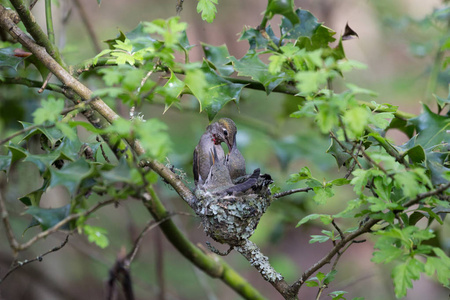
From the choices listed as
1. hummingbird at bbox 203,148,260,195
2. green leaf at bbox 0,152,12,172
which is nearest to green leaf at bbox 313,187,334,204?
hummingbird at bbox 203,148,260,195

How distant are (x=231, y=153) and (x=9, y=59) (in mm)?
1459

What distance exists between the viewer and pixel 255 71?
2.04 metres

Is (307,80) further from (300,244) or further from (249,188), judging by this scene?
(300,244)

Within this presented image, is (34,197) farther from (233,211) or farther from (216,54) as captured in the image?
(216,54)

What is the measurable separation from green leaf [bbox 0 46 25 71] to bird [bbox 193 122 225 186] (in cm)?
131

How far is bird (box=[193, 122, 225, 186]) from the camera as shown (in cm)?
305

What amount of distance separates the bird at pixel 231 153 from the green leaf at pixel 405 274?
1.75 meters

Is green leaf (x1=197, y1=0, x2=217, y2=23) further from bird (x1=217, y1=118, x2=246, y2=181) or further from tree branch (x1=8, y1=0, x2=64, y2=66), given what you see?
bird (x1=217, y1=118, x2=246, y2=181)

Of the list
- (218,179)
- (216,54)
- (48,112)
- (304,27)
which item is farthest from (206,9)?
(218,179)

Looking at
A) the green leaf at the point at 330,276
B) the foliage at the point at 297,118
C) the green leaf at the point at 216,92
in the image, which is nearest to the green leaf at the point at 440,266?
the foliage at the point at 297,118

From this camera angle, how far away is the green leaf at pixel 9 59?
2070 mm

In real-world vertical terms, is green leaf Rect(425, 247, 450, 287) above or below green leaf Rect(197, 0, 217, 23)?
below

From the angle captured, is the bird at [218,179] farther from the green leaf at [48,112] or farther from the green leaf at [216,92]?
the green leaf at [48,112]

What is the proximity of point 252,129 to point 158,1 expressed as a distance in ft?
12.2
